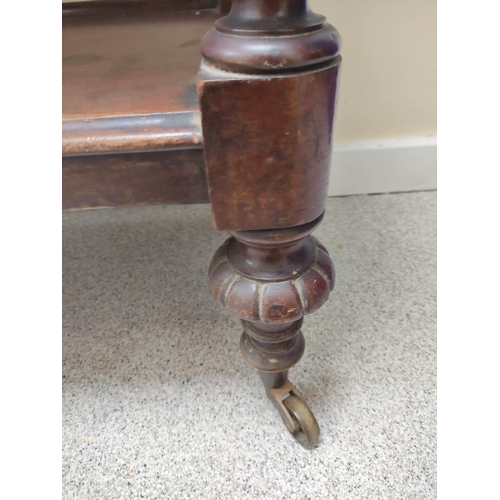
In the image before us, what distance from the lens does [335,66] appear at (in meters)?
0.29

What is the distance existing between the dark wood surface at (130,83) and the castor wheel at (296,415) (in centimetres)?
36

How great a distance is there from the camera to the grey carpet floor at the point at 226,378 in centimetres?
52

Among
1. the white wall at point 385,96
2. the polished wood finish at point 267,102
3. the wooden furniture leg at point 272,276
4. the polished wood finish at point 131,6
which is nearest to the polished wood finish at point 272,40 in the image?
the polished wood finish at point 267,102

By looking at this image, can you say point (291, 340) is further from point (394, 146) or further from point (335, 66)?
point (394, 146)

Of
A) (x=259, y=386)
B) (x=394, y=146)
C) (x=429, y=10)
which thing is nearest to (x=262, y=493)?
(x=259, y=386)

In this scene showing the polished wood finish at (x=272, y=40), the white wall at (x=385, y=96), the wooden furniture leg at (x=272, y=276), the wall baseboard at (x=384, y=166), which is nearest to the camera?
the polished wood finish at (x=272, y=40)

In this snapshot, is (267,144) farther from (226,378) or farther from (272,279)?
(226,378)

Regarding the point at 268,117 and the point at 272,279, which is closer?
the point at 268,117

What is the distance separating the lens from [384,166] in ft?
3.26

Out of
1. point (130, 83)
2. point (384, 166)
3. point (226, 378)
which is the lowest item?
point (226, 378)

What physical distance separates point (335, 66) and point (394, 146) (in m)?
0.74

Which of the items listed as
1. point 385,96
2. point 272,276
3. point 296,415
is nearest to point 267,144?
point 272,276

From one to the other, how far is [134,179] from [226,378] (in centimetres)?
38

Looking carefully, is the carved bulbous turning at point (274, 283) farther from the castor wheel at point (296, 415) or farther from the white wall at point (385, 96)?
the white wall at point (385, 96)
